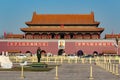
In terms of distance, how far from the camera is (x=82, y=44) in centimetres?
9275

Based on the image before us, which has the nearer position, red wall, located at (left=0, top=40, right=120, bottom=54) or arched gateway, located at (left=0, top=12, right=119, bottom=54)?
red wall, located at (left=0, top=40, right=120, bottom=54)

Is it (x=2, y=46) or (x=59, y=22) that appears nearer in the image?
(x=2, y=46)

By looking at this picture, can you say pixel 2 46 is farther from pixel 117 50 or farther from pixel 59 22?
pixel 117 50

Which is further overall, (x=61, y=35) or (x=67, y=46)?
(x=61, y=35)

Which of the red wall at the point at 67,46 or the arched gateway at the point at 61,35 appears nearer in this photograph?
the red wall at the point at 67,46

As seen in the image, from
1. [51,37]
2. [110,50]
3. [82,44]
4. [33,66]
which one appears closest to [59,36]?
[51,37]

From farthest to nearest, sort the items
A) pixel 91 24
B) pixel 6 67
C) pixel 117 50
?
pixel 91 24 → pixel 117 50 → pixel 6 67

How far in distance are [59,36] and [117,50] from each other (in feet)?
52.3

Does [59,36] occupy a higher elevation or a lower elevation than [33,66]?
higher

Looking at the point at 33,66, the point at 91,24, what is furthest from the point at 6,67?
the point at 91,24

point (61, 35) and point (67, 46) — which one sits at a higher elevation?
point (61, 35)

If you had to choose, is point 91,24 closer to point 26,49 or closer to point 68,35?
point 68,35

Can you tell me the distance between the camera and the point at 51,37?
324 ft

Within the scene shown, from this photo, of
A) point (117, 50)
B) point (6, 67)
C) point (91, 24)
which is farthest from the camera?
point (91, 24)
